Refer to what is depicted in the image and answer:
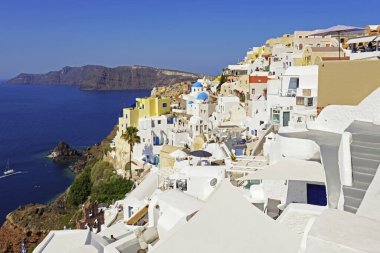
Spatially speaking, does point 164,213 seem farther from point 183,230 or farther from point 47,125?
point 47,125

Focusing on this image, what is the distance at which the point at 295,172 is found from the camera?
9.30 metres

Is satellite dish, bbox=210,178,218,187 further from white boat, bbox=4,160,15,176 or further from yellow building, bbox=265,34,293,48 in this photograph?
white boat, bbox=4,160,15,176

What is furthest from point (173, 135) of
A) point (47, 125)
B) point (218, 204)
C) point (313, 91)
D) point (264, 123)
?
point (47, 125)

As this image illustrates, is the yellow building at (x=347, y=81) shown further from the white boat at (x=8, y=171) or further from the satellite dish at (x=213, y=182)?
the white boat at (x=8, y=171)

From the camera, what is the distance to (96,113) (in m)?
148

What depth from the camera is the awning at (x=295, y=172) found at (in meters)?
8.96

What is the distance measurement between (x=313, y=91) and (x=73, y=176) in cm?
4880

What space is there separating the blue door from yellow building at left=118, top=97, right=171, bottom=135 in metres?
38.2

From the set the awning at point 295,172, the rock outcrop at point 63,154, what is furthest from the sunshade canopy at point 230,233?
the rock outcrop at point 63,154

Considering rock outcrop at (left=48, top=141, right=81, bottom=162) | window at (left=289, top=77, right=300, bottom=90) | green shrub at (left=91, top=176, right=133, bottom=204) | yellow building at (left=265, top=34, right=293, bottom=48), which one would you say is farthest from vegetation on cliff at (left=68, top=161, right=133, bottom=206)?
yellow building at (left=265, top=34, right=293, bottom=48)

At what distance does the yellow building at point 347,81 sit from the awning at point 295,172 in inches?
192

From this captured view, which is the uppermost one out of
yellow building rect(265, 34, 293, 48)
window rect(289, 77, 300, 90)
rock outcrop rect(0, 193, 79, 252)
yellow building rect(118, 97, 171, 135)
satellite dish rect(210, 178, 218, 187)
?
yellow building rect(265, 34, 293, 48)

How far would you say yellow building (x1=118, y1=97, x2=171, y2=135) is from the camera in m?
47.0

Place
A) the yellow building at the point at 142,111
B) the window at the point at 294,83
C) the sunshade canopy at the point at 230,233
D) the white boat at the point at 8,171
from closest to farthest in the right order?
the sunshade canopy at the point at 230,233, the window at the point at 294,83, the yellow building at the point at 142,111, the white boat at the point at 8,171
